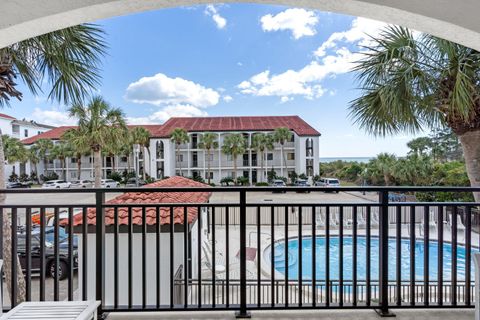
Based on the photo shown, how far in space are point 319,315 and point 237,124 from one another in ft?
95.1

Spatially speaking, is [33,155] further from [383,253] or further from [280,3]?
[383,253]

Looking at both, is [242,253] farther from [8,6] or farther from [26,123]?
[26,123]

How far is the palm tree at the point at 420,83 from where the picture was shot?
12.4 ft

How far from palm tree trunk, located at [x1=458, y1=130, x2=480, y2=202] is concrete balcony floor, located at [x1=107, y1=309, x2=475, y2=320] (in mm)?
2951

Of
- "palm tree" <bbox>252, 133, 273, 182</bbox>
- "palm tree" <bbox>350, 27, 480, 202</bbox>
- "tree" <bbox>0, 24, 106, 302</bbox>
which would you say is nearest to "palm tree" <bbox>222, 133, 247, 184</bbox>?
"palm tree" <bbox>252, 133, 273, 182</bbox>

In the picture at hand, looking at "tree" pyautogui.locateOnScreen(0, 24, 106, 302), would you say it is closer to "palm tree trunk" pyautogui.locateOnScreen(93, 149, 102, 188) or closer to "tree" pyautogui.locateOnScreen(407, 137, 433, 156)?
"palm tree trunk" pyautogui.locateOnScreen(93, 149, 102, 188)

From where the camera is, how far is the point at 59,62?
3027 millimetres

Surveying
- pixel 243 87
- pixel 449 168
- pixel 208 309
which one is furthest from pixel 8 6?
pixel 243 87

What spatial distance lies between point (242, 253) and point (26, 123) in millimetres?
33204

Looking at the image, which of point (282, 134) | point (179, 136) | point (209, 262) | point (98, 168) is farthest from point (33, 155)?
Result: point (209, 262)

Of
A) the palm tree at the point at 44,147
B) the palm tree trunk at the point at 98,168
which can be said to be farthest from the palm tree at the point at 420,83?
the palm tree at the point at 44,147

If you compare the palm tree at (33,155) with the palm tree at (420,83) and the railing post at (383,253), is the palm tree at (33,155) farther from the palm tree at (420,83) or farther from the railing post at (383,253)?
the railing post at (383,253)

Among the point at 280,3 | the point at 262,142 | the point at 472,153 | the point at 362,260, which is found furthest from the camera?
the point at 262,142

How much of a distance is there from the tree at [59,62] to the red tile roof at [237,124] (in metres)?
25.5
